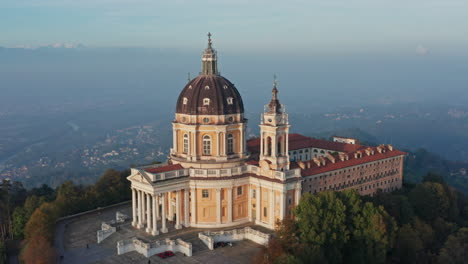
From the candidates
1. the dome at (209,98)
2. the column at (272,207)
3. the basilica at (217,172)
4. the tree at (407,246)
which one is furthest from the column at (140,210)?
the tree at (407,246)

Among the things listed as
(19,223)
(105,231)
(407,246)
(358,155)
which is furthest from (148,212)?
(358,155)

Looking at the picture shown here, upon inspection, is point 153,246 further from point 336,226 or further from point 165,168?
point 336,226

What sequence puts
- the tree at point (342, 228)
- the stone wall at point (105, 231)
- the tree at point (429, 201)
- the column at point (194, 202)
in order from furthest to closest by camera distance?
the tree at point (429, 201), the column at point (194, 202), the stone wall at point (105, 231), the tree at point (342, 228)

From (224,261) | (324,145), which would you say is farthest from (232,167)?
(324,145)

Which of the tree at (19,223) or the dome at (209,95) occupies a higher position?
the dome at (209,95)

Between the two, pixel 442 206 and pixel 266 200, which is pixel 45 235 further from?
pixel 442 206

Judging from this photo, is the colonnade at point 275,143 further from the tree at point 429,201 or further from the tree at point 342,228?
the tree at point 429,201
